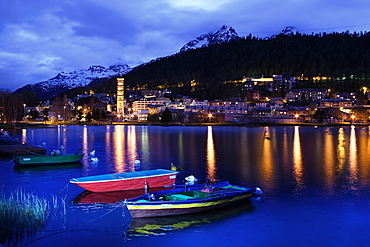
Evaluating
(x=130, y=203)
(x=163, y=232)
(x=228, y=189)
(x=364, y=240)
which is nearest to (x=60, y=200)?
(x=130, y=203)

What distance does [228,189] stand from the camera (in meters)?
17.3

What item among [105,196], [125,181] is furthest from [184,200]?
[105,196]

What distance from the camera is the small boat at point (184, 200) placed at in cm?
1393

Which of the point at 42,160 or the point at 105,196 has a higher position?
A: the point at 42,160

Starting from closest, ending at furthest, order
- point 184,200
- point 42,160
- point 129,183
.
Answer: point 184,200 → point 129,183 → point 42,160

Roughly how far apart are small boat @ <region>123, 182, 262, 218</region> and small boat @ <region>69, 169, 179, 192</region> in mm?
3311

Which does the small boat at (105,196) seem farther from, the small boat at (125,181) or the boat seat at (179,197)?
the boat seat at (179,197)

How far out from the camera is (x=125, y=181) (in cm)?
1862

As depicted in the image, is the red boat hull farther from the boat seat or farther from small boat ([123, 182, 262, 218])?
the boat seat

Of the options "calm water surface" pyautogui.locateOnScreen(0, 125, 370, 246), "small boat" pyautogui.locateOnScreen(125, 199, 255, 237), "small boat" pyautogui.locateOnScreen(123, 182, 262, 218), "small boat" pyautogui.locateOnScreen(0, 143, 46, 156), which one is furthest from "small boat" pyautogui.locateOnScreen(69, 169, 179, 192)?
"small boat" pyautogui.locateOnScreen(0, 143, 46, 156)

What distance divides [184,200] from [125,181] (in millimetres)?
5161

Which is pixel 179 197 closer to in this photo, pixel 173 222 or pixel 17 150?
pixel 173 222

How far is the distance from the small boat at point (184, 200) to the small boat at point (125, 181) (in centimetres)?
331

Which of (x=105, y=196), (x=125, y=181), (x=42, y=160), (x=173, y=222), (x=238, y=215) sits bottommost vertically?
(x=238, y=215)
